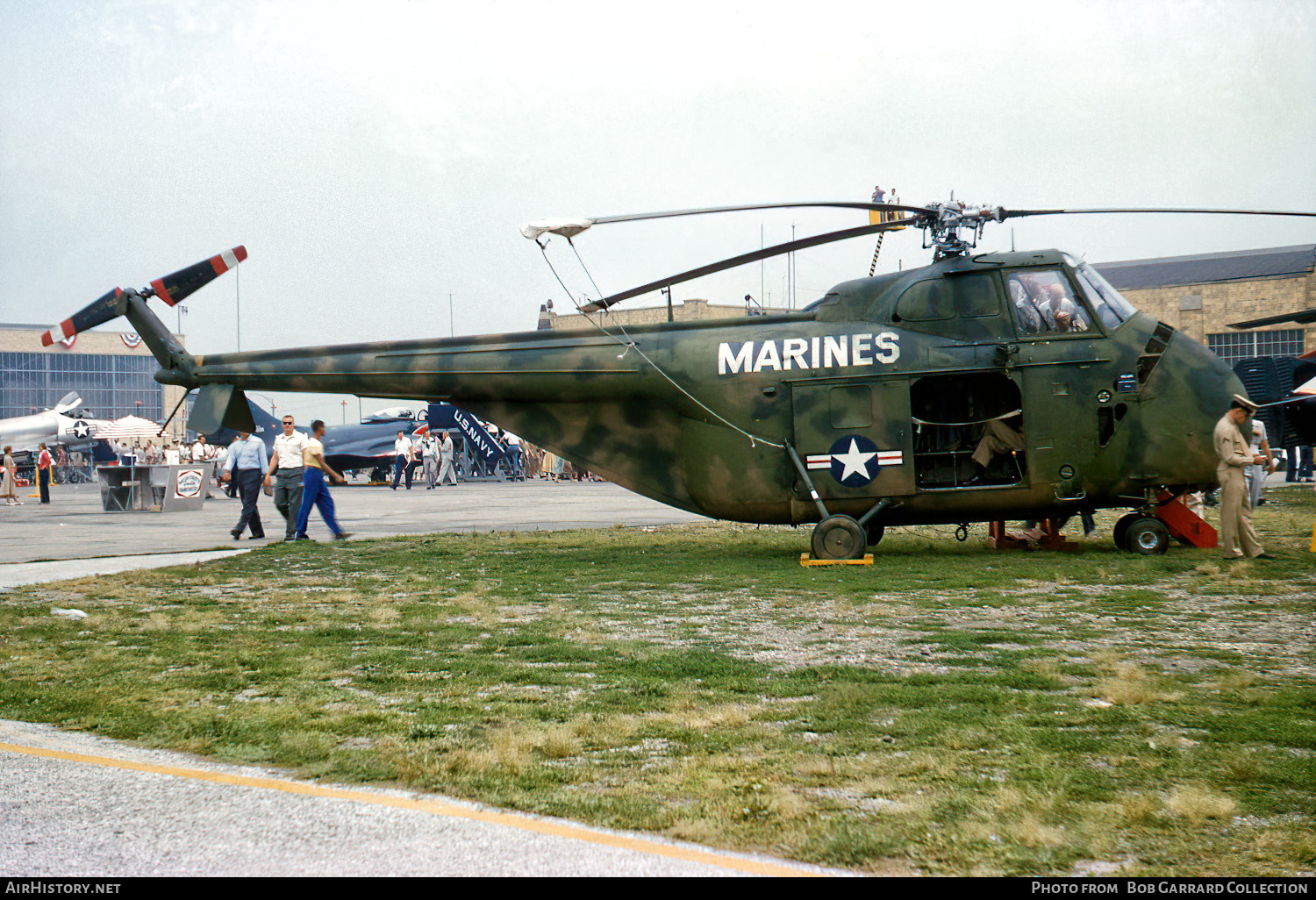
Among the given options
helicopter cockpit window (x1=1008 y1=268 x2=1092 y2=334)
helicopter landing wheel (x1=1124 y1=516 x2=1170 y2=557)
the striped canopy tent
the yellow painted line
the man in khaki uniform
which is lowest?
the yellow painted line

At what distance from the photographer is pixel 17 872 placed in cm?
339

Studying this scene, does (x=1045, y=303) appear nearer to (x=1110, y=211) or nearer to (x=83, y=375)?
(x=1110, y=211)

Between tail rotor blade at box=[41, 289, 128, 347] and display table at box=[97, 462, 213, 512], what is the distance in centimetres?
1220

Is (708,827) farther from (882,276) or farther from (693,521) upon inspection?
(693,521)

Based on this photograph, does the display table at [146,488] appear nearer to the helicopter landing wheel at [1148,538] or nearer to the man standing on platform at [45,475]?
the man standing on platform at [45,475]

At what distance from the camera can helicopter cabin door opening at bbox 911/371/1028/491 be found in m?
12.5

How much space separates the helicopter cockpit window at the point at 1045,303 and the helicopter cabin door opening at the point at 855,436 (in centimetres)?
155

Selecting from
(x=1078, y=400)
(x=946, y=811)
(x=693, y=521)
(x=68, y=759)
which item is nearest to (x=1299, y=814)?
(x=946, y=811)

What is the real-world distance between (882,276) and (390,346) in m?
6.15

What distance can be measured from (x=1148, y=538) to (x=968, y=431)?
2.38 m

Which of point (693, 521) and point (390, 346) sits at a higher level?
point (390, 346)

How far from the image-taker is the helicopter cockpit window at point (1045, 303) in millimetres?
12227

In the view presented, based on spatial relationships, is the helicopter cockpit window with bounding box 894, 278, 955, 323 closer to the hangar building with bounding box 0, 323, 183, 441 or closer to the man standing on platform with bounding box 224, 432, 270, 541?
the man standing on platform with bounding box 224, 432, 270, 541

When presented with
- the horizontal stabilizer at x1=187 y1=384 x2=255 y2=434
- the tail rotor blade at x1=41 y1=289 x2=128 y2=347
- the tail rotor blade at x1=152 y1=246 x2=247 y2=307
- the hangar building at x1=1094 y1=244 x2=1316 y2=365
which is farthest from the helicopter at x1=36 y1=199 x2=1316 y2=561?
the hangar building at x1=1094 y1=244 x2=1316 y2=365
